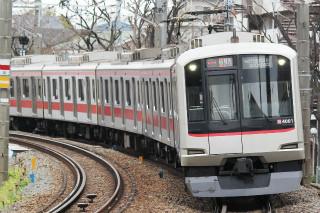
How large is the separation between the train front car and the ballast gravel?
496 millimetres

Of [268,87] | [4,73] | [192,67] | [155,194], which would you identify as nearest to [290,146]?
[268,87]

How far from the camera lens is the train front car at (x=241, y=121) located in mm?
11430

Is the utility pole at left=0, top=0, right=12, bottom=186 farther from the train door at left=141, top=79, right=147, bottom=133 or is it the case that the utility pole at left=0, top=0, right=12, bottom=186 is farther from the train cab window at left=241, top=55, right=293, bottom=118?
the train cab window at left=241, top=55, right=293, bottom=118

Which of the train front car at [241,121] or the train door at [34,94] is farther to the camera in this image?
the train door at [34,94]

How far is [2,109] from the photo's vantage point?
15508 mm

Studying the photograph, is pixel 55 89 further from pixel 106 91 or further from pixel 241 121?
pixel 241 121

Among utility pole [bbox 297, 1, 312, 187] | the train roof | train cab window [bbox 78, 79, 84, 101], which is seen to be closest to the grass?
the train roof

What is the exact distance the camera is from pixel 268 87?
11555 millimetres

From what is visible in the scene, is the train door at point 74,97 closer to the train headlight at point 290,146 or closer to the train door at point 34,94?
the train door at point 34,94

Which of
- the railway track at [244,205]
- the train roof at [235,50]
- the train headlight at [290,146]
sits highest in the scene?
the train roof at [235,50]

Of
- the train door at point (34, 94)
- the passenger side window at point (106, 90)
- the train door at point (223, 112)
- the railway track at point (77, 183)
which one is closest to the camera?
the train door at point (223, 112)

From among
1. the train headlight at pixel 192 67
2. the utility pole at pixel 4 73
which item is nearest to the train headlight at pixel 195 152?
the train headlight at pixel 192 67

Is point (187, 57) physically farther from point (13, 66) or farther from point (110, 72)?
point (13, 66)

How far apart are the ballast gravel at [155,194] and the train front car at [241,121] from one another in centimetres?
50
